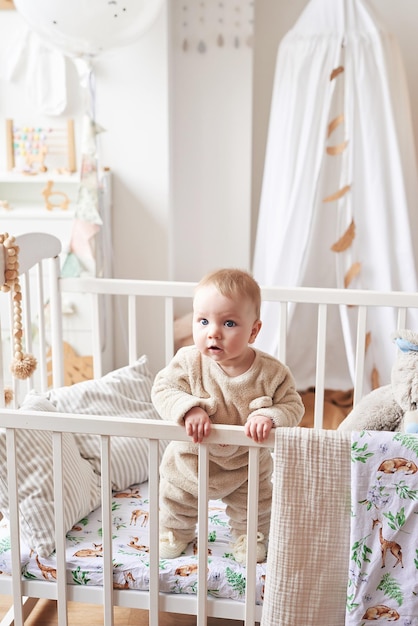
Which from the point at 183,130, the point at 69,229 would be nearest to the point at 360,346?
the point at 69,229

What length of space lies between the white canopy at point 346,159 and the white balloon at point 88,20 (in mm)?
650

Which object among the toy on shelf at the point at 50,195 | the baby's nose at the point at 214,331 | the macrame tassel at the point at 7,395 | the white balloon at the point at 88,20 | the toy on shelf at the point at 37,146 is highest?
the white balloon at the point at 88,20

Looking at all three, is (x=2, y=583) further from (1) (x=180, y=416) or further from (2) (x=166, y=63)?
(2) (x=166, y=63)

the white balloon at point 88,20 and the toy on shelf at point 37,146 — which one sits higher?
the white balloon at point 88,20

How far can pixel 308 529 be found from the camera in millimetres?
1439

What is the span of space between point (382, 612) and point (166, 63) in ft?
7.48

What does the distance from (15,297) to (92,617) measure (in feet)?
2.57

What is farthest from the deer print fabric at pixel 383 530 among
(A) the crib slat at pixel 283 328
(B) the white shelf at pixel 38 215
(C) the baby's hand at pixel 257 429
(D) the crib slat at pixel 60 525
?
(B) the white shelf at pixel 38 215

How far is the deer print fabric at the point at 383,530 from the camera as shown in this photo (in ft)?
4.56

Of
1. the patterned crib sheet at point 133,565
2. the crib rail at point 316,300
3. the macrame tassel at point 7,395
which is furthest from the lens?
the crib rail at point 316,300

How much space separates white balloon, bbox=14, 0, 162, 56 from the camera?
260 centimetres

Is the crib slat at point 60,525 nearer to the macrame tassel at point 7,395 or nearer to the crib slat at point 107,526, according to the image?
the crib slat at point 107,526

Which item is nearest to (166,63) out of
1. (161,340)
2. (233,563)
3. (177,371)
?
(161,340)

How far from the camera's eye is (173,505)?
169 cm
